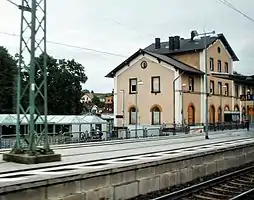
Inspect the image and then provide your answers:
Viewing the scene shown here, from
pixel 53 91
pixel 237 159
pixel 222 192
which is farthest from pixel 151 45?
pixel 222 192

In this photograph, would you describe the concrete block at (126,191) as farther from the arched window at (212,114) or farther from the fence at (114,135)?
the arched window at (212,114)

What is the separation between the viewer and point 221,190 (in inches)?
547

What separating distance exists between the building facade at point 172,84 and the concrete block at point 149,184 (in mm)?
36347

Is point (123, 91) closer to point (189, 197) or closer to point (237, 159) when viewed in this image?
point (237, 159)

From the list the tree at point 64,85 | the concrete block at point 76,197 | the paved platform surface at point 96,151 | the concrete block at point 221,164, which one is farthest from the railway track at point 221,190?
the tree at point 64,85

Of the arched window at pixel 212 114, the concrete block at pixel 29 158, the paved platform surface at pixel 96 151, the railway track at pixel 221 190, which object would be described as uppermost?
the arched window at pixel 212 114

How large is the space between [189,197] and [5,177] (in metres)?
5.25

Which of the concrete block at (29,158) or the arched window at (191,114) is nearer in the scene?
the concrete block at (29,158)

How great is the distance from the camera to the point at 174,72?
51.1 m

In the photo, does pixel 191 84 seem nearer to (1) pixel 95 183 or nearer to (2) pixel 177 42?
(2) pixel 177 42

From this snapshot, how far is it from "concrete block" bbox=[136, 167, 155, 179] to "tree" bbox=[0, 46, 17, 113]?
58.7 m

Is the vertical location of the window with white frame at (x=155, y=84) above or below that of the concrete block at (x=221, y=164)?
above

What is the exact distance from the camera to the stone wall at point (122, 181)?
9367 millimetres

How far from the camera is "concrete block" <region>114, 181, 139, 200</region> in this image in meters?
11.9
